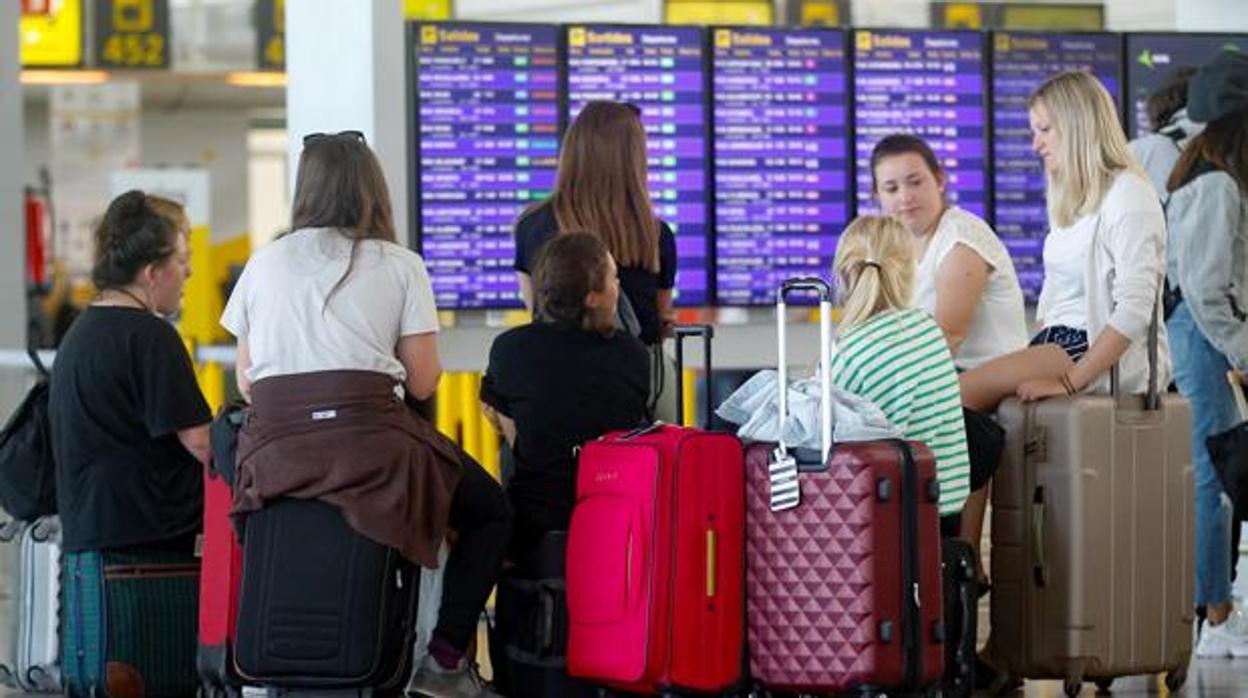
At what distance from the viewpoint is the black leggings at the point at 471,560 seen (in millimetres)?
5715

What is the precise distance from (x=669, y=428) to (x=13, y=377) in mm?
3835

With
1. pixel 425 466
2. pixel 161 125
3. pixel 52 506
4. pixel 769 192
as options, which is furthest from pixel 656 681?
pixel 161 125

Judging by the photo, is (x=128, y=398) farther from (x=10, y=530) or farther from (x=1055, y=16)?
(x=1055, y=16)

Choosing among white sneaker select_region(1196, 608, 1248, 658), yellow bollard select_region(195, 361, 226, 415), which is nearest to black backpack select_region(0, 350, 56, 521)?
white sneaker select_region(1196, 608, 1248, 658)

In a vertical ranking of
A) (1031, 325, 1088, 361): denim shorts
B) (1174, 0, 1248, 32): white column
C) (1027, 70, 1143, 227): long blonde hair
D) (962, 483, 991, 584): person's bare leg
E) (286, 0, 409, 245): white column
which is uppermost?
(1174, 0, 1248, 32): white column

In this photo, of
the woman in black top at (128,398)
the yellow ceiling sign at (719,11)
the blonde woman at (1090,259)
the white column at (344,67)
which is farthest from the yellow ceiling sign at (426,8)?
the blonde woman at (1090,259)

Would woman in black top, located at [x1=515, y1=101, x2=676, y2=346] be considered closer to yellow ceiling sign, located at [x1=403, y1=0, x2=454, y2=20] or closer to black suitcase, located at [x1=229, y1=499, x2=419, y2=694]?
black suitcase, located at [x1=229, y1=499, x2=419, y2=694]

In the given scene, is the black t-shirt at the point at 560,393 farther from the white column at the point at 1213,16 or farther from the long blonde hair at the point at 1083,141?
the white column at the point at 1213,16

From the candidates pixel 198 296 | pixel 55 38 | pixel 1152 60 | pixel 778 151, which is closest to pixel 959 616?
pixel 778 151

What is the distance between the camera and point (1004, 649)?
6137 mm

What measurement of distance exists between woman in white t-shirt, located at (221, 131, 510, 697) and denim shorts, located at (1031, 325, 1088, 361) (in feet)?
5.07

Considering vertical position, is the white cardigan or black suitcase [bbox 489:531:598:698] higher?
the white cardigan

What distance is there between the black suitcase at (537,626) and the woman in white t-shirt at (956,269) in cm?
112

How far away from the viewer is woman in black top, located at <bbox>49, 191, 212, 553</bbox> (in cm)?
620
